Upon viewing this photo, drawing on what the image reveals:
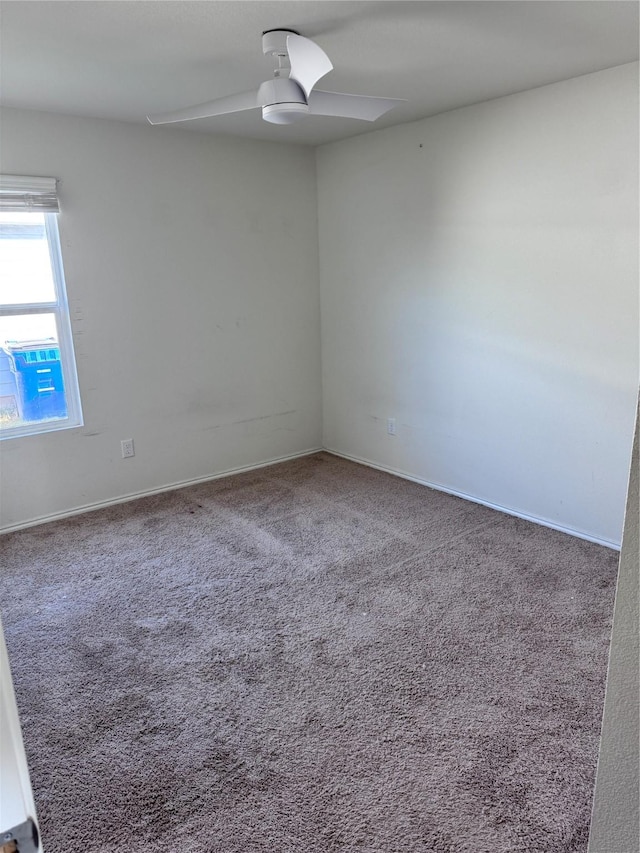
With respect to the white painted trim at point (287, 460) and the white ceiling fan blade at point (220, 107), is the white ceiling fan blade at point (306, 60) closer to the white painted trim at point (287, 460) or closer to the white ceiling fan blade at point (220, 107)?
the white ceiling fan blade at point (220, 107)

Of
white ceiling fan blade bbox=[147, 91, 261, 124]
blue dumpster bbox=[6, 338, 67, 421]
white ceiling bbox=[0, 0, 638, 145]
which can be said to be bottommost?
blue dumpster bbox=[6, 338, 67, 421]

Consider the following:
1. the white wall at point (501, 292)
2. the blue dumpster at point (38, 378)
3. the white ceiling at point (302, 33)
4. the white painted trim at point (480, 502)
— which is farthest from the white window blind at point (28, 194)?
the white painted trim at point (480, 502)

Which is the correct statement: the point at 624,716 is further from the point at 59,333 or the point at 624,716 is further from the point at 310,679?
the point at 59,333

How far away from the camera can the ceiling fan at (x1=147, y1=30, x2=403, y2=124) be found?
6.81ft

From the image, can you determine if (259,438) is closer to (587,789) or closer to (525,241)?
(525,241)

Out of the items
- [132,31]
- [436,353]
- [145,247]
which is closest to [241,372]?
[145,247]

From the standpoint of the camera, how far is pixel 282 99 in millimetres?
2268

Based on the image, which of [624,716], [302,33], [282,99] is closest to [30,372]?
[282,99]

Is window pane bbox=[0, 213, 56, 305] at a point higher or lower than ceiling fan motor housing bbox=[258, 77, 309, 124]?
lower

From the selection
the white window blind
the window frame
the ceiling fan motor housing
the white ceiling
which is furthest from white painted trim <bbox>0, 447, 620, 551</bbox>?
the ceiling fan motor housing

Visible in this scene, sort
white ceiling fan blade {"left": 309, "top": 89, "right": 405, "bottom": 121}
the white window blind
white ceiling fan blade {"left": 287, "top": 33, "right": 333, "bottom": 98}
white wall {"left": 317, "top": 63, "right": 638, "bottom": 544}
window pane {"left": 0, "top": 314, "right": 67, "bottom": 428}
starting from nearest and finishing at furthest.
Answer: white ceiling fan blade {"left": 287, "top": 33, "right": 333, "bottom": 98} → white ceiling fan blade {"left": 309, "top": 89, "right": 405, "bottom": 121} → white wall {"left": 317, "top": 63, "right": 638, "bottom": 544} → the white window blind → window pane {"left": 0, "top": 314, "right": 67, "bottom": 428}

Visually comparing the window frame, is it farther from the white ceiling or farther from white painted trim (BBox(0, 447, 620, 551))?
the white ceiling

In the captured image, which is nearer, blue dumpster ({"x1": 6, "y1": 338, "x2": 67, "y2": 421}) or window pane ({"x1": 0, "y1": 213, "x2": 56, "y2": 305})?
window pane ({"x1": 0, "y1": 213, "x2": 56, "y2": 305})

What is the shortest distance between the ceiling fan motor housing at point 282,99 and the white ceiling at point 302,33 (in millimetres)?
215
